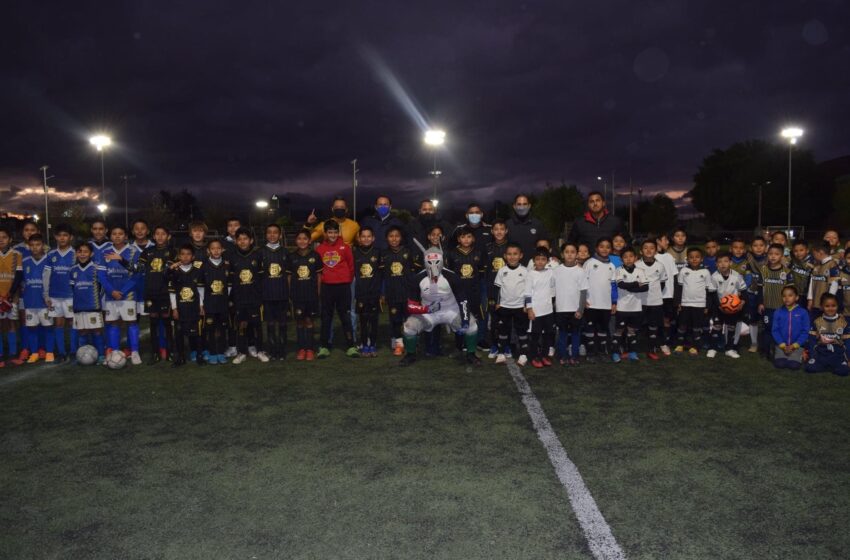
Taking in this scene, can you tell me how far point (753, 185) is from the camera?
220 ft

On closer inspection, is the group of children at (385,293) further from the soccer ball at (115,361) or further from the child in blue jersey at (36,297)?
the soccer ball at (115,361)

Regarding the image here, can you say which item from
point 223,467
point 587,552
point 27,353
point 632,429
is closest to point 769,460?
point 632,429

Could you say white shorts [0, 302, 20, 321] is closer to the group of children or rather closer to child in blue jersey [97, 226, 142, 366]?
the group of children

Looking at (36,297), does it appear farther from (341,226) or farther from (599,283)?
(599,283)

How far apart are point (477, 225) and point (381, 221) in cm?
151

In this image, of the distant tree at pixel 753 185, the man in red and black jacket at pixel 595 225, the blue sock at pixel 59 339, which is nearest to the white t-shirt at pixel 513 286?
the man in red and black jacket at pixel 595 225

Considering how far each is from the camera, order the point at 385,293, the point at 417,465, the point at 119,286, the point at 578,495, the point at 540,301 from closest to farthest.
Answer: the point at 578,495
the point at 417,465
the point at 540,301
the point at 119,286
the point at 385,293

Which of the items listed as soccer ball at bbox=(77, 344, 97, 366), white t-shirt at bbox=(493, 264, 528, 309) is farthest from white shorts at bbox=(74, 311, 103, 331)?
white t-shirt at bbox=(493, 264, 528, 309)

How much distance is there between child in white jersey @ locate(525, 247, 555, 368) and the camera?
7801 mm

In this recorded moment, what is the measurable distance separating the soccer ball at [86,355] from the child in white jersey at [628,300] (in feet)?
23.4

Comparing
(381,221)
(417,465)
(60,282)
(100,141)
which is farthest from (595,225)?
(100,141)

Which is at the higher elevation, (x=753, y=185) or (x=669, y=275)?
(x=753, y=185)

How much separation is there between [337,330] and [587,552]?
26.8ft

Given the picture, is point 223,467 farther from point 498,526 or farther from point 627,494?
point 627,494
